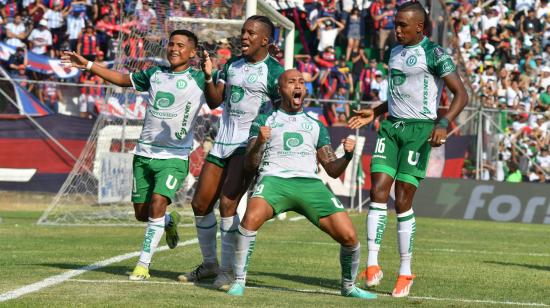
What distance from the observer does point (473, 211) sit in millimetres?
24094

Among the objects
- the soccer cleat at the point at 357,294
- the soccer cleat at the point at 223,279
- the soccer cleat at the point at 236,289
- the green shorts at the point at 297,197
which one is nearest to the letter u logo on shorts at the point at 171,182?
the soccer cleat at the point at 223,279

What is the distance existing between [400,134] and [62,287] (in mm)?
3191

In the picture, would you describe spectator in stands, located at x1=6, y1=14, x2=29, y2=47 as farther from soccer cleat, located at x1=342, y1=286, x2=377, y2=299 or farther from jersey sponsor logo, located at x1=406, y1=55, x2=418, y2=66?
soccer cleat, located at x1=342, y1=286, x2=377, y2=299

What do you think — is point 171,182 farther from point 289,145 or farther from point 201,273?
point 289,145

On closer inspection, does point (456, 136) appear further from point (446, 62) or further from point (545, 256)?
point (446, 62)

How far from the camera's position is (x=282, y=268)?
37.9 ft

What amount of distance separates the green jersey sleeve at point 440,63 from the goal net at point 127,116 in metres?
8.16

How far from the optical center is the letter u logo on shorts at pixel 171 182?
1047 cm

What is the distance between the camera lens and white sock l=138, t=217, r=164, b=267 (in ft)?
33.2

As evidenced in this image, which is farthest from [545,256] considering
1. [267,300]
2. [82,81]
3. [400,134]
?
[82,81]

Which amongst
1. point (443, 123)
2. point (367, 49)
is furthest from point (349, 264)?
point (367, 49)

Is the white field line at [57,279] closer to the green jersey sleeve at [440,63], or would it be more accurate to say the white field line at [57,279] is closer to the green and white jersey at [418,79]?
the green and white jersey at [418,79]

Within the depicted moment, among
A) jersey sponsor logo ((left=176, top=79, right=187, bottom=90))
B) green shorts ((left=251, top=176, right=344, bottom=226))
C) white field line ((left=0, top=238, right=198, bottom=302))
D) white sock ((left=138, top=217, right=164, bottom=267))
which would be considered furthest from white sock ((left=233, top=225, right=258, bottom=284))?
jersey sponsor logo ((left=176, top=79, right=187, bottom=90))

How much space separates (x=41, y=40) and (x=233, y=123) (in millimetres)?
19023
